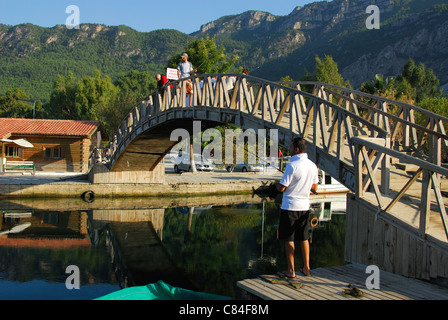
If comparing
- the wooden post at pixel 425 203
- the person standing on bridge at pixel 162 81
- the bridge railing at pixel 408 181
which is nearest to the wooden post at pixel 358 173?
the bridge railing at pixel 408 181

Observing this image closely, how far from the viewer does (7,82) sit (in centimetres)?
9862

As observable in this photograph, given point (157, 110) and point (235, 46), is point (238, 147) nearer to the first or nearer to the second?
point (157, 110)

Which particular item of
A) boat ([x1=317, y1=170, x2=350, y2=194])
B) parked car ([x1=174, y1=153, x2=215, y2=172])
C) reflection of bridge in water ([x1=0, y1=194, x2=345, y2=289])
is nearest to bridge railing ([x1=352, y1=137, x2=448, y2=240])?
reflection of bridge in water ([x1=0, y1=194, x2=345, y2=289])

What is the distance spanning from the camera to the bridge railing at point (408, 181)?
5020 millimetres

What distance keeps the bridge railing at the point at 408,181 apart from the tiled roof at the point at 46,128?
25474 millimetres

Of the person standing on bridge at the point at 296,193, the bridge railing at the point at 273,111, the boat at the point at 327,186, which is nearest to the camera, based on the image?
the person standing on bridge at the point at 296,193

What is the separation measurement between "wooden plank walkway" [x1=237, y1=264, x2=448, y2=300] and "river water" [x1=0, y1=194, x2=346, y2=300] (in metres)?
3.46

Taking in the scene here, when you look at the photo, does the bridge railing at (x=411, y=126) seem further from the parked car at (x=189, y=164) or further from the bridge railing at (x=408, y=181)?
the parked car at (x=189, y=164)

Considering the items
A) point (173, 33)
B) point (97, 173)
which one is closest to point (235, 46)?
point (173, 33)

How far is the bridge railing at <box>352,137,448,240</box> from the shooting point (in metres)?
5.02

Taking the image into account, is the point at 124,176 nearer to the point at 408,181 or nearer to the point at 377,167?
the point at 377,167

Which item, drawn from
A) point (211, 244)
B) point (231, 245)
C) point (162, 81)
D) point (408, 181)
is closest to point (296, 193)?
point (408, 181)

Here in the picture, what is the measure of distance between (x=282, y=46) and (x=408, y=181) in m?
147

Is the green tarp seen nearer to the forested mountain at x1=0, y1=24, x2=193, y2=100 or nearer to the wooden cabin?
the wooden cabin
